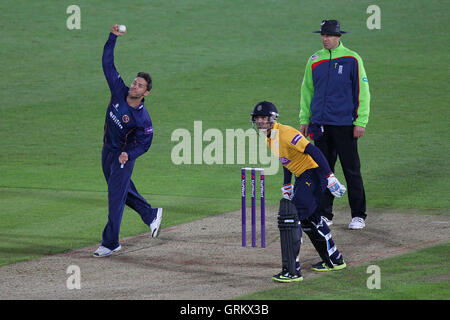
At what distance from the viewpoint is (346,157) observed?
1082 cm

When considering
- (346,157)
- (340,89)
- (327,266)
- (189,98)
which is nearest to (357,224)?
(346,157)

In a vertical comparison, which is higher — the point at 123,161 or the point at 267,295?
the point at 123,161

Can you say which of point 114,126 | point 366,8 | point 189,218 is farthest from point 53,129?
point 366,8

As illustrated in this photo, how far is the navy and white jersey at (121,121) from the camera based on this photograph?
9.73 meters

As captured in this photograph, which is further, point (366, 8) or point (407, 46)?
point (366, 8)

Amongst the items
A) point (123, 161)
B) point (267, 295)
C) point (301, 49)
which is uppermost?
point (301, 49)

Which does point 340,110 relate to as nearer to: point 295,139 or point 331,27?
point 331,27

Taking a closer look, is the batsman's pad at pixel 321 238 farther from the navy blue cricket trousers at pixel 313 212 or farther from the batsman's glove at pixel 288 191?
the batsman's glove at pixel 288 191

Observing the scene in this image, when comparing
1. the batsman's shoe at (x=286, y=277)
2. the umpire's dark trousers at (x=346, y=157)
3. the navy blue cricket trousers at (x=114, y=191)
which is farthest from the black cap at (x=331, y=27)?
the batsman's shoe at (x=286, y=277)

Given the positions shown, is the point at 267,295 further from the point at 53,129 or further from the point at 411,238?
the point at 53,129

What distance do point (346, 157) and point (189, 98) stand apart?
9.80m

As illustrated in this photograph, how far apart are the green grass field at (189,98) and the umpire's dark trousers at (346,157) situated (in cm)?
119

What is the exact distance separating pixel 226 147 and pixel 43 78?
7.54 meters

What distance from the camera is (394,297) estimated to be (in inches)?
301
